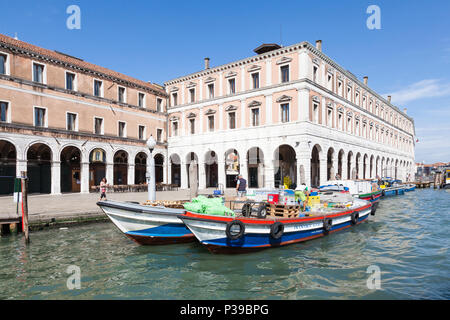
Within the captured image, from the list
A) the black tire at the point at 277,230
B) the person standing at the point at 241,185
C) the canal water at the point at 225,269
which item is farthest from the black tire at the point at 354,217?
the black tire at the point at 277,230

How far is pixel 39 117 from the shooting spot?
23.5 meters

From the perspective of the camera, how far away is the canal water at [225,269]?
647 cm

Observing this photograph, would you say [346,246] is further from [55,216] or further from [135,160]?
[135,160]

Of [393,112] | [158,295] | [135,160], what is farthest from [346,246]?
[393,112]

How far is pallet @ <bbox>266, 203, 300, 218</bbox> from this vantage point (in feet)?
34.7

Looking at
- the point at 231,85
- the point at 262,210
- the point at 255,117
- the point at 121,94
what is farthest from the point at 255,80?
the point at 262,210

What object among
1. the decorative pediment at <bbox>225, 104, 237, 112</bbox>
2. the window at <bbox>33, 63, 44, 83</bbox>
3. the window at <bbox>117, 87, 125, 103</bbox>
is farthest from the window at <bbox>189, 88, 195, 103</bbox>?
the window at <bbox>33, 63, 44, 83</bbox>

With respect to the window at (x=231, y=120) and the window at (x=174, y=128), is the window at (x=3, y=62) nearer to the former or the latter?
the window at (x=174, y=128)

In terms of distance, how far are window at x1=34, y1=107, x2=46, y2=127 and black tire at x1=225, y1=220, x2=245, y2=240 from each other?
2178cm

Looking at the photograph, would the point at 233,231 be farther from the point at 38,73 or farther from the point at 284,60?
the point at 38,73

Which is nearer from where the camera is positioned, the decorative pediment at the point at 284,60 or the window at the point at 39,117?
the window at the point at 39,117

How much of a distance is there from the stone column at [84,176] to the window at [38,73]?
7.74 m

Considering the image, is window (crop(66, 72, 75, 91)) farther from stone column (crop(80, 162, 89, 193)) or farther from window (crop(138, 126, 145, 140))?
window (crop(138, 126, 145, 140))

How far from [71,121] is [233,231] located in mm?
22928
